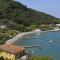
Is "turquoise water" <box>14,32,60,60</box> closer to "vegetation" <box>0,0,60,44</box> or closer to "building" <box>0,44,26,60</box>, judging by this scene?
"vegetation" <box>0,0,60,44</box>

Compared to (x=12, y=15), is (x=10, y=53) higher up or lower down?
lower down

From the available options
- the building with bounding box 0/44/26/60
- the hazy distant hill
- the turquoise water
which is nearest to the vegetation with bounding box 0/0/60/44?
the hazy distant hill

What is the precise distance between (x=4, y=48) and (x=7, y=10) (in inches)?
3080

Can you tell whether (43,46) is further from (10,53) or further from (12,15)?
(12,15)

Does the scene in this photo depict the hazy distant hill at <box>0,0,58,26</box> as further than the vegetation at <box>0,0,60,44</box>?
Yes

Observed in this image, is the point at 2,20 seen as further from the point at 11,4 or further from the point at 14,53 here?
the point at 14,53

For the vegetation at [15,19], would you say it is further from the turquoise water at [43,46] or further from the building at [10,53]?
the building at [10,53]

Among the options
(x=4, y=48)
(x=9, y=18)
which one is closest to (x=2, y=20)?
(x=9, y=18)

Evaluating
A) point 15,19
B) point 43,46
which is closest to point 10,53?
point 43,46

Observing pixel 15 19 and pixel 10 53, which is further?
pixel 15 19

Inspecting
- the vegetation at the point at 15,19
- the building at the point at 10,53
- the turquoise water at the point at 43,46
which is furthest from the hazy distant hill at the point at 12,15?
the building at the point at 10,53

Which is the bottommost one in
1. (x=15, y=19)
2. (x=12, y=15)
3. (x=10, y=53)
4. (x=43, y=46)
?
(x=43, y=46)

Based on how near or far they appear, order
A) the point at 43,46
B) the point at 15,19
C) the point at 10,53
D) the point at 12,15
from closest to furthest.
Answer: the point at 10,53, the point at 43,46, the point at 15,19, the point at 12,15

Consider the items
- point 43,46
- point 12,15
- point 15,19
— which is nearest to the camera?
point 43,46
